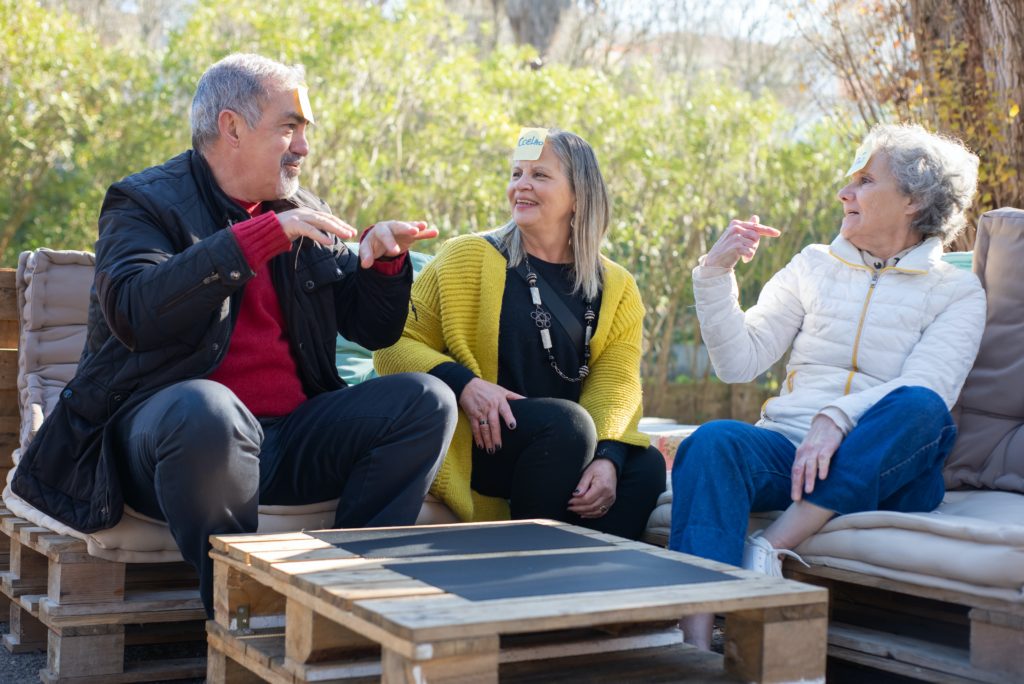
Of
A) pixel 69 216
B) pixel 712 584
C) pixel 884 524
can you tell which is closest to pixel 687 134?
pixel 69 216

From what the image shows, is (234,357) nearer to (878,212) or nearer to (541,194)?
(541,194)

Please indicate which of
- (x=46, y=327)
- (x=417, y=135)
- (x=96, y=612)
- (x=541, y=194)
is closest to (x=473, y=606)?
(x=96, y=612)

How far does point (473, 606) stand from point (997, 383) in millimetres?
2064

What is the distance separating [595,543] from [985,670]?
839 millimetres

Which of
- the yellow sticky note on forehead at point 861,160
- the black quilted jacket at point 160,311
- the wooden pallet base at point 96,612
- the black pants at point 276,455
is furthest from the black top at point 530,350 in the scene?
the wooden pallet base at point 96,612

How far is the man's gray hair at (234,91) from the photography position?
294 cm

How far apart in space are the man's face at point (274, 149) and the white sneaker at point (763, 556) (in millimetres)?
1423

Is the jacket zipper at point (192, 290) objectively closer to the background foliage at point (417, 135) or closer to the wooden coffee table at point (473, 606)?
the wooden coffee table at point (473, 606)

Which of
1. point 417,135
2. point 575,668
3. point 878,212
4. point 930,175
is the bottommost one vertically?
point 575,668

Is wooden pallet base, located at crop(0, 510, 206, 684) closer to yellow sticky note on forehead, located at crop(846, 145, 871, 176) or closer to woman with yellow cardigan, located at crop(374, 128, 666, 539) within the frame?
woman with yellow cardigan, located at crop(374, 128, 666, 539)

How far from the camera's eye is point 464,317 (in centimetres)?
340

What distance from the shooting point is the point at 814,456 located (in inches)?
111

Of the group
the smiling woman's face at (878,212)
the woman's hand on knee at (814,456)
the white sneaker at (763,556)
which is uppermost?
the smiling woman's face at (878,212)

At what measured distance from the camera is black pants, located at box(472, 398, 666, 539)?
10.3 feet
